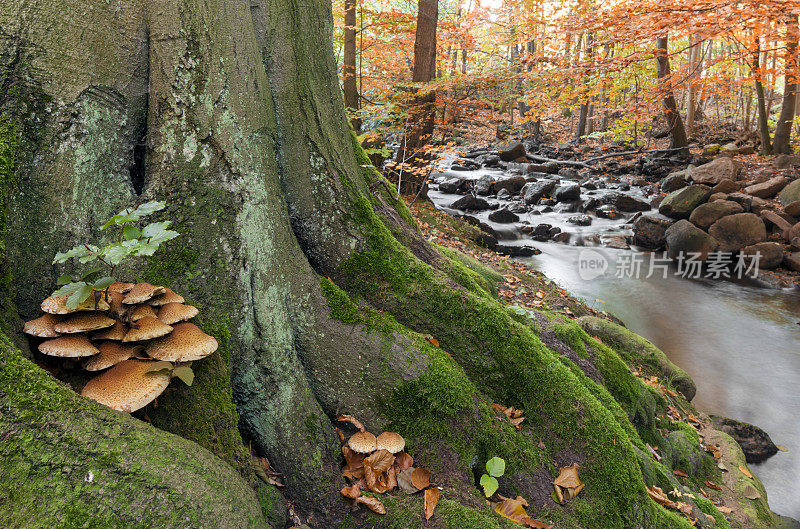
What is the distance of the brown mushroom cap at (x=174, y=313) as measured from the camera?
1.83 m

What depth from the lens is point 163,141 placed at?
2270 mm

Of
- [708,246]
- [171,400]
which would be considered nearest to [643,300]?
[708,246]

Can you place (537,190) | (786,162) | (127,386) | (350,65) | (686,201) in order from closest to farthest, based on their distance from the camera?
(127,386) < (350,65) < (686,201) < (786,162) < (537,190)

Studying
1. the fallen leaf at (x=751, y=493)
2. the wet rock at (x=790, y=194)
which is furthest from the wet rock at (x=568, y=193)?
the fallen leaf at (x=751, y=493)

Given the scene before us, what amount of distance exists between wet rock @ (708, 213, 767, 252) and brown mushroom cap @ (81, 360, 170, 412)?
14.5 m

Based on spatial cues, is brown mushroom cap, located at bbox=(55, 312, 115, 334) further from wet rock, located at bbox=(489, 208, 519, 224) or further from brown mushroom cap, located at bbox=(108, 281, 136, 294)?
wet rock, located at bbox=(489, 208, 519, 224)

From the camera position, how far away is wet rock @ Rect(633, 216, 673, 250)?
45.2ft

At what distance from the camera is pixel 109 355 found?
1.72 m

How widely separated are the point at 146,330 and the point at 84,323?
0.68 feet

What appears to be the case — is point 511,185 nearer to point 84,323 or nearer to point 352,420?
point 352,420

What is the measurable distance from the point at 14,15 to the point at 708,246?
1454 centimetres

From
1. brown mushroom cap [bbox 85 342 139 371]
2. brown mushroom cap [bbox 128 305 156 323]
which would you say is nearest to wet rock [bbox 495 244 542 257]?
brown mushroom cap [bbox 128 305 156 323]

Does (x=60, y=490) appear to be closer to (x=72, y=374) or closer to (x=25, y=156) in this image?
(x=72, y=374)

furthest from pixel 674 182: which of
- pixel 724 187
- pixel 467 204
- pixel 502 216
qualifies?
pixel 467 204
